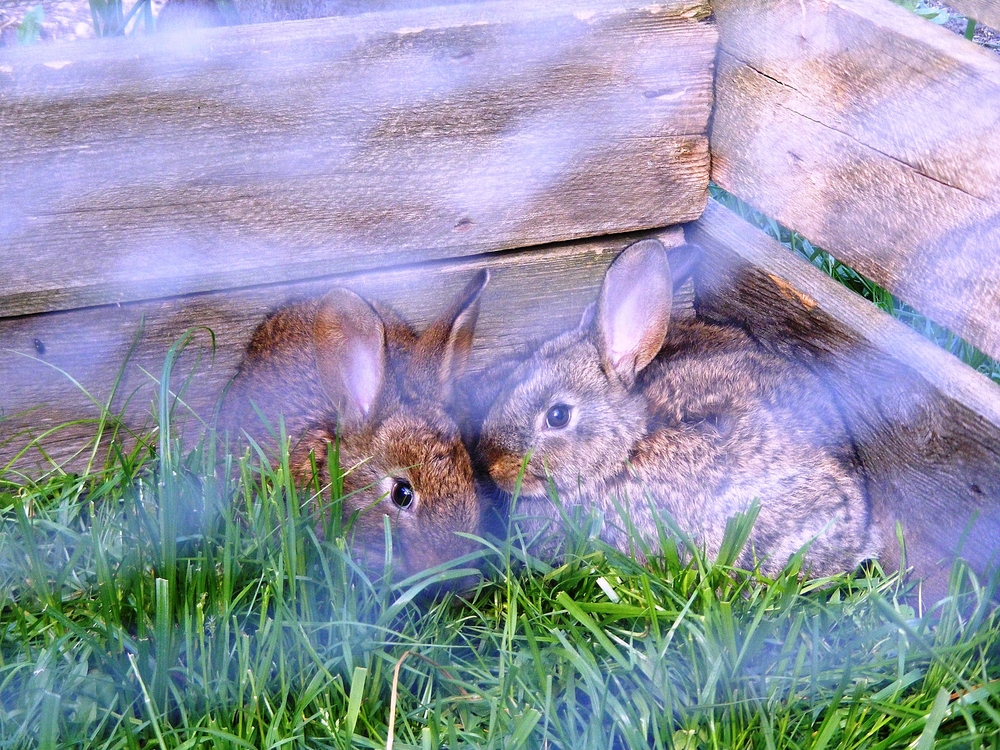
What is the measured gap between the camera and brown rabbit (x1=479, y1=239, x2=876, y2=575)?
2.51 metres

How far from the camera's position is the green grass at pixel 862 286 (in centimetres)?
258

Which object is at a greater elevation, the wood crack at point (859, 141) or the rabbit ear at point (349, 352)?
the wood crack at point (859, 141)

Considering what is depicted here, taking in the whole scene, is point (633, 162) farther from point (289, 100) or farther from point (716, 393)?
point (289, 100)

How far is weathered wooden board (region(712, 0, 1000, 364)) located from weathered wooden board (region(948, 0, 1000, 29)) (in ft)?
0.25

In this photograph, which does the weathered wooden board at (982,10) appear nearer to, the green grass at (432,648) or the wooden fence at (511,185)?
the wooden fence at (511,185)

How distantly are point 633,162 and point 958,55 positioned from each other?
101 centimetres

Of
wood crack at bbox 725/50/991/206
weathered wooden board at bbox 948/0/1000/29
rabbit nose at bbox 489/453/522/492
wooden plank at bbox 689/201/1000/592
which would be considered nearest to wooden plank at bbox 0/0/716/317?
wood crack at bbox 725/50/991/206

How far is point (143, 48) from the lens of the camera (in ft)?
7.47

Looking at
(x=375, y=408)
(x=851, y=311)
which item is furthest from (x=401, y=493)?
(x=851, y=311)

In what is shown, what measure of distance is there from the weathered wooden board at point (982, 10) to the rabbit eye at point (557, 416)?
1.43 m

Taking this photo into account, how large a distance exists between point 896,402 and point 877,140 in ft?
2.09

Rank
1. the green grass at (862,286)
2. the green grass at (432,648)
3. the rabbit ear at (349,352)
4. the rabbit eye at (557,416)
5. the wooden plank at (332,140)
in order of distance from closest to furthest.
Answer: the green grass at (432,648) < the wooden plank at (332,140) < the rabbit ear at (349,352) < the green grass at (862,286) < the rabbit eye at (557,416)

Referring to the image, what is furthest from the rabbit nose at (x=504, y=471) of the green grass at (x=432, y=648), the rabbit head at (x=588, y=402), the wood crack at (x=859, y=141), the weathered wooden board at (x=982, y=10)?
the weathered wooden board at (x=982, y=10)

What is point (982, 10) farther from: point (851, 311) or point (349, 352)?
point (349, 352)
